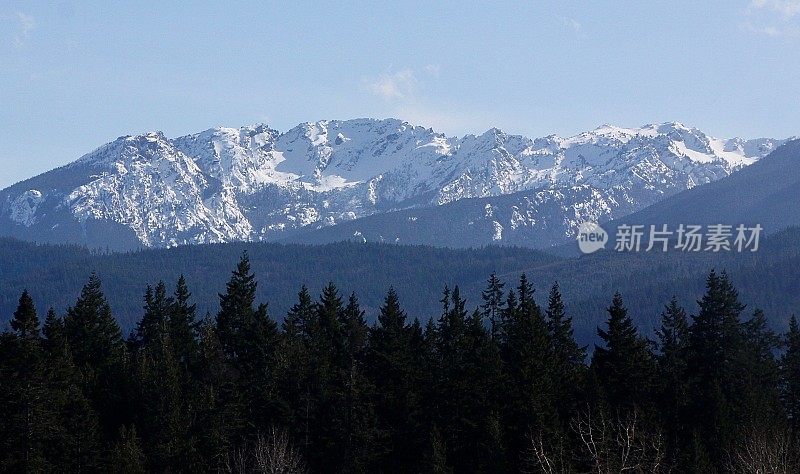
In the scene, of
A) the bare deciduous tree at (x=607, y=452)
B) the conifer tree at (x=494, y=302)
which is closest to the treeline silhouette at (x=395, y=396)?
the bare deciduous tree at (x=607, y=452)

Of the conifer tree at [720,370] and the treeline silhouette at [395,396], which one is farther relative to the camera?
the conifer tree at [720,370]

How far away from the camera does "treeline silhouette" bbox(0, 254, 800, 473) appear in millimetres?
79875

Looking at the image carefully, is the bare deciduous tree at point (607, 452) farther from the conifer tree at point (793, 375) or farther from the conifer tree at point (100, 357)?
the conifer tree at point (100, 357)

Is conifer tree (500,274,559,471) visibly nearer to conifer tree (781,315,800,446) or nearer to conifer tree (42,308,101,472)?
conifer tree (781,315,800,446)

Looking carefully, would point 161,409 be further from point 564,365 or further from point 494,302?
point 494,302

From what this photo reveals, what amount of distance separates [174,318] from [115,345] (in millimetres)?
6483

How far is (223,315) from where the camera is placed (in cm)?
10869

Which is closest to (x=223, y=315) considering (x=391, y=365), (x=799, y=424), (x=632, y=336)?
(x=391, y=365)

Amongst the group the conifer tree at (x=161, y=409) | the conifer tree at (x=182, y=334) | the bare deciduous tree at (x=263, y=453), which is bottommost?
the bare deciduous tree at (x=263, y=453)

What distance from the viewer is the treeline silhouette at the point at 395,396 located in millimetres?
79875

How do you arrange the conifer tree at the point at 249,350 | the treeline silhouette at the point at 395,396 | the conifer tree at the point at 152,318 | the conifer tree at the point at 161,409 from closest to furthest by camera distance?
the treeline silhouette at the point at 395,396
the conifer tree at the point at 161,409
the conifer tree at the point at 249,350
the conifer tree at the point at 152,318

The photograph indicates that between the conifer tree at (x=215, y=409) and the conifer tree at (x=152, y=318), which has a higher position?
the conifer tree at (x=152, y=318)

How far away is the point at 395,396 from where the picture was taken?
9056cm

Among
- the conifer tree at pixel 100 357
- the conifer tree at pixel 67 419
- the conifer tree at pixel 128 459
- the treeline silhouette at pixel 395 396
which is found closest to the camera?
the conifer tree at pixel 128 459
